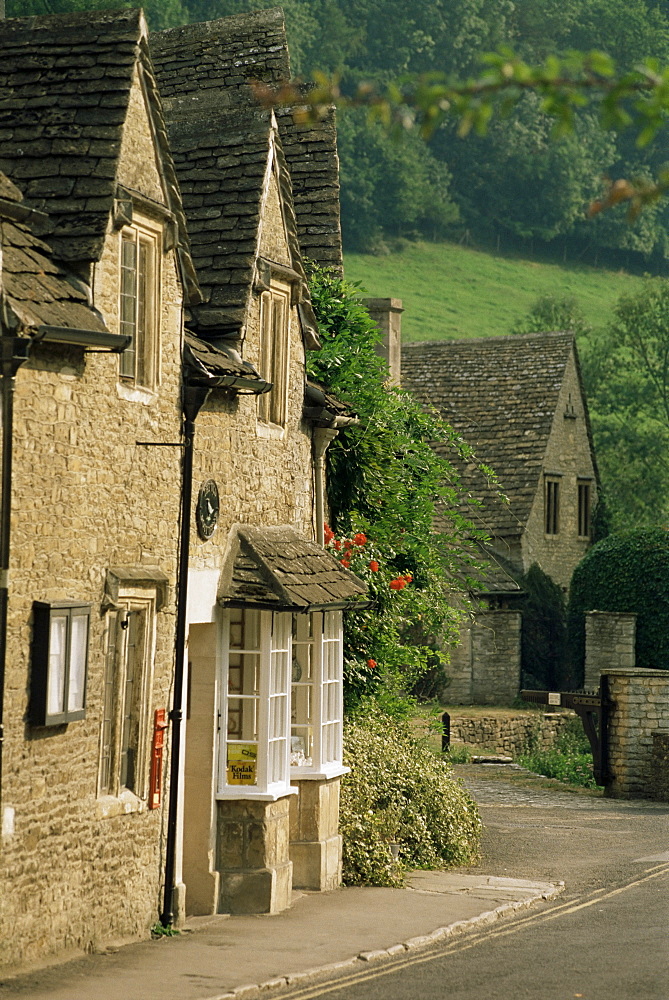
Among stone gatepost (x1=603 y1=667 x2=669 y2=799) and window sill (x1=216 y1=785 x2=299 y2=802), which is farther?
stone gatepost (x1=603 y1=667 x2=669 y2=799)

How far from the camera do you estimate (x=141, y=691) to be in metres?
12.0

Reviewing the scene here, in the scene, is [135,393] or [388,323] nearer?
[135,393]

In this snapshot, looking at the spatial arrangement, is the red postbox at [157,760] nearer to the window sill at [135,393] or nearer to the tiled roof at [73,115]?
the window sill at [135,393]

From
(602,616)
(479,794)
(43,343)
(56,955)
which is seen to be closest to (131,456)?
(43,343)

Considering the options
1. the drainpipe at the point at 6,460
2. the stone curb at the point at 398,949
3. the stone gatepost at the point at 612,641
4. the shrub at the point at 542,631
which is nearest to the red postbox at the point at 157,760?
the stone curb at the point at 398,949

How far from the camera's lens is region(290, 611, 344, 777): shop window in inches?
590

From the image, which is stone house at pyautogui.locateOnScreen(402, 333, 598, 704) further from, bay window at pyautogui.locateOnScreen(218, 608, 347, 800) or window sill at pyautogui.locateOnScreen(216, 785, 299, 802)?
window sill at pyautogui.locateOnScreen(216, 785, 299, 802)

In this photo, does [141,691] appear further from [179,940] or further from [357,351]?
[357,351]

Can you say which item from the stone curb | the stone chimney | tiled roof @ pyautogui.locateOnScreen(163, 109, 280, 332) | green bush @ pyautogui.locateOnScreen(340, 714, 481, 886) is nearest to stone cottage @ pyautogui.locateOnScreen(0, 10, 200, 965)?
tiled roof @ pyautogui.locateOnScreen(163, 109, 280, 332)

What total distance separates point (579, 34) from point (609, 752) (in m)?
91.4

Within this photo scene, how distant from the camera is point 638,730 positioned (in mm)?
24875

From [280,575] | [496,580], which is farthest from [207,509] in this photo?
[496,580]

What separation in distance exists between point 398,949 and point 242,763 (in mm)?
2390

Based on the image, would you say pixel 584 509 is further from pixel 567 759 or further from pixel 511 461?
pixel 567 759
